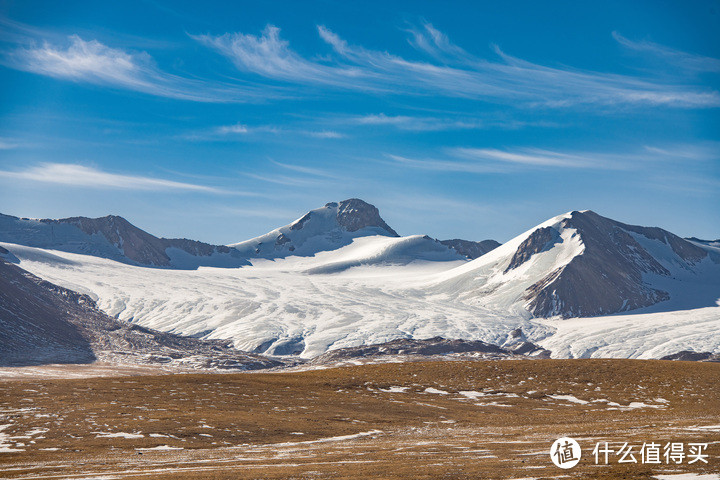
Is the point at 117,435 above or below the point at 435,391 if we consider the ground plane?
above

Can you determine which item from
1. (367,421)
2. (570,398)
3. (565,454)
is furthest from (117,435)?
(570,398)

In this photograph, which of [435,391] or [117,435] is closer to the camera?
[117,435]

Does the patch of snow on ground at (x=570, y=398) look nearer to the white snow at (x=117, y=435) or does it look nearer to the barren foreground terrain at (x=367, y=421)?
the barren foreground terrain at (x=367, y=421)

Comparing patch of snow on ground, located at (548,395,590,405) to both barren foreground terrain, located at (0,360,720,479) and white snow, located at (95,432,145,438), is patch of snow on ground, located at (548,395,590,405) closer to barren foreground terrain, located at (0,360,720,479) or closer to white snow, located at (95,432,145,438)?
barren foreground terrain, located at (0,360,720,479)

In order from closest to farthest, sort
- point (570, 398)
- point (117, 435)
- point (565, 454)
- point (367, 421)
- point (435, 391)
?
point (565, 454)
point (117, 435)
point (367, 421)
point (570, 398)
point (435, 391)

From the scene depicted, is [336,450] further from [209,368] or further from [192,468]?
[209,368]

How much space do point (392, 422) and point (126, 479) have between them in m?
30.4

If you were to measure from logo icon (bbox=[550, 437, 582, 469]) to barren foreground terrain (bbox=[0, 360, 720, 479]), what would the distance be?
20.0 inches

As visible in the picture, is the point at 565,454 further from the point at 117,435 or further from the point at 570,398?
the point at 570,398

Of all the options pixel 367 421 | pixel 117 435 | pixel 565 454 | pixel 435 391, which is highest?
pixel 565 454

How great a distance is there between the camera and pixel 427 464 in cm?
3188

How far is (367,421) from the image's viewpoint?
2258 inches

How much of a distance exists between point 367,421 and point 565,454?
92.3ft

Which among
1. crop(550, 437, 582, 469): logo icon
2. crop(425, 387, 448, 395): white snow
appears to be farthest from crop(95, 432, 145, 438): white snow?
crop(425, 387, 448, 395): white snow
